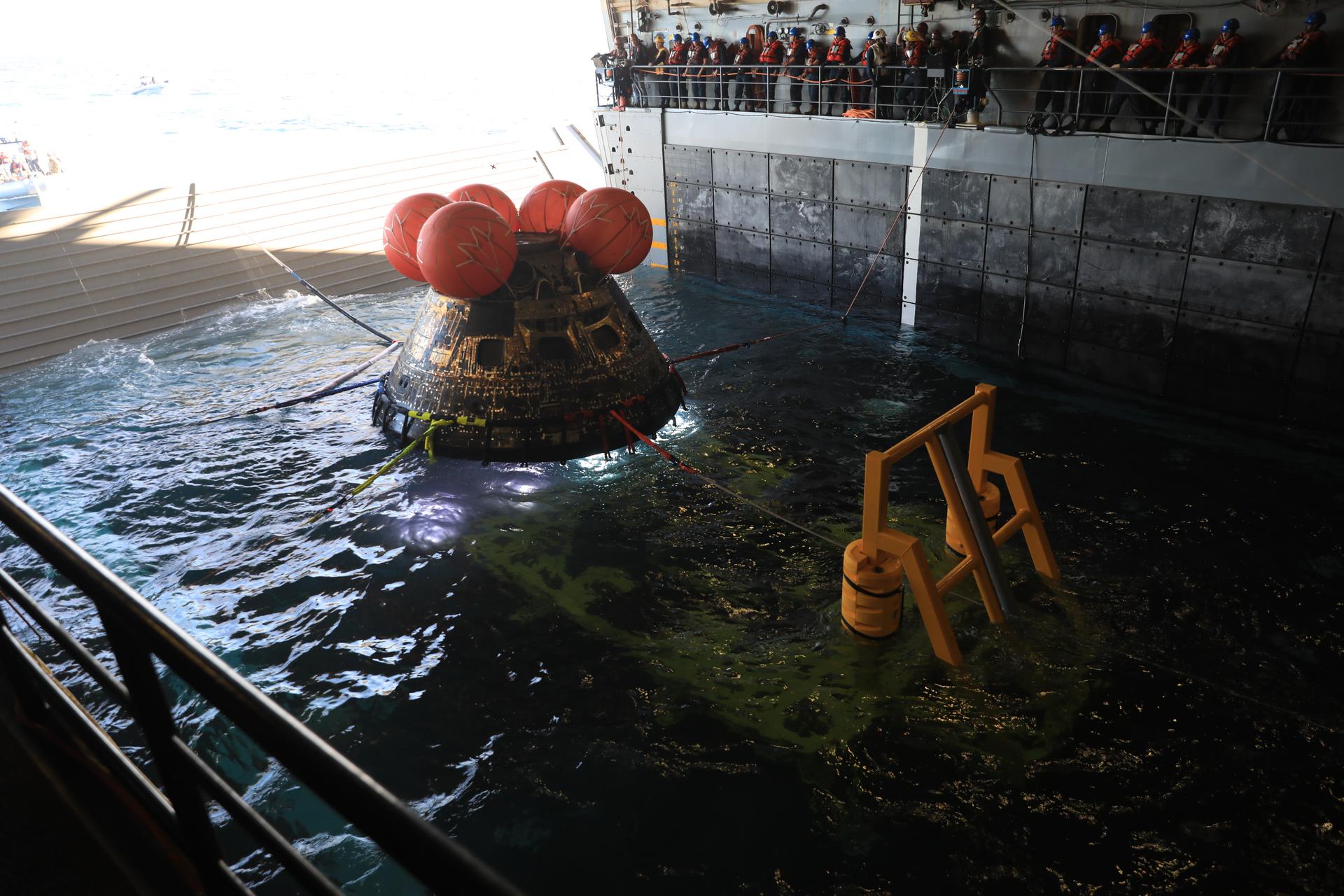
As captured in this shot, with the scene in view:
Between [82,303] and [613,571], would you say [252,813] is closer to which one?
[613,571]

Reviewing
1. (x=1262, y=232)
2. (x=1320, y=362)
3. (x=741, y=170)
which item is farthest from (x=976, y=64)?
(x=1320, y=362)

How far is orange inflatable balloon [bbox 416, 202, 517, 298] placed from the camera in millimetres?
9789

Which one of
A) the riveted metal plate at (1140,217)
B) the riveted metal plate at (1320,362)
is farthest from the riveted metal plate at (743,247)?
the riveted metal plate at (1320,362)

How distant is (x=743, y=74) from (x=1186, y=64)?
33.5 ft

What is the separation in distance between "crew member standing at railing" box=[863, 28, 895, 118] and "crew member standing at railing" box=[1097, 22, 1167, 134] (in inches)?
178

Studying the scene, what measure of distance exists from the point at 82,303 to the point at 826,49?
59.0 feet

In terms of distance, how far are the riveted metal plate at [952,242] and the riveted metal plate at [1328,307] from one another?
548cm

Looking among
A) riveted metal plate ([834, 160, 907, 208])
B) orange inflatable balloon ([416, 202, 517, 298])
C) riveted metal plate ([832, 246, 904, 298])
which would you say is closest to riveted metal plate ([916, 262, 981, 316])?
riveted metal plate ([832, 246, 904, 298])

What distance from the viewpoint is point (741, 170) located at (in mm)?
21266

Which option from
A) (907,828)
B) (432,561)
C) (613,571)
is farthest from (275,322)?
(907,828)

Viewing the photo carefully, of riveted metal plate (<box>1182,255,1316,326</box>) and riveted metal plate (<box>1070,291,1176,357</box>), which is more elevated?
riveted metal plate (<box>1182,255,1316,326</box>)

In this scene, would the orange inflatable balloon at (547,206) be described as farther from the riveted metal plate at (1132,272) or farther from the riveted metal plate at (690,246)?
the riveted metal plate at (690,246)

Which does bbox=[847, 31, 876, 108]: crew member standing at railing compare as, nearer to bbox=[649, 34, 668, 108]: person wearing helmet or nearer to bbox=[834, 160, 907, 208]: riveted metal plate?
bbox=[834, 160, 907, 208]: riveted metal plate

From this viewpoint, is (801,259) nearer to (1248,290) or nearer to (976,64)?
→ (976,64)
